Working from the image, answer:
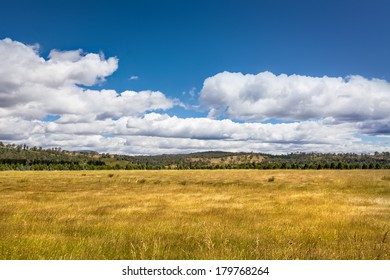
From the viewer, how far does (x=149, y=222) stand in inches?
580

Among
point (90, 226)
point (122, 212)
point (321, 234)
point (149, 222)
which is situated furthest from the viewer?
point (122, 212)

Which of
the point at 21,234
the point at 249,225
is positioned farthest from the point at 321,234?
the point at 21,234

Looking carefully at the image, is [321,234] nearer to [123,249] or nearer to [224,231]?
[224,231]

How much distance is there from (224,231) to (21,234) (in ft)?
22.1

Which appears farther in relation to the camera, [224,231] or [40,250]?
[224,231]
